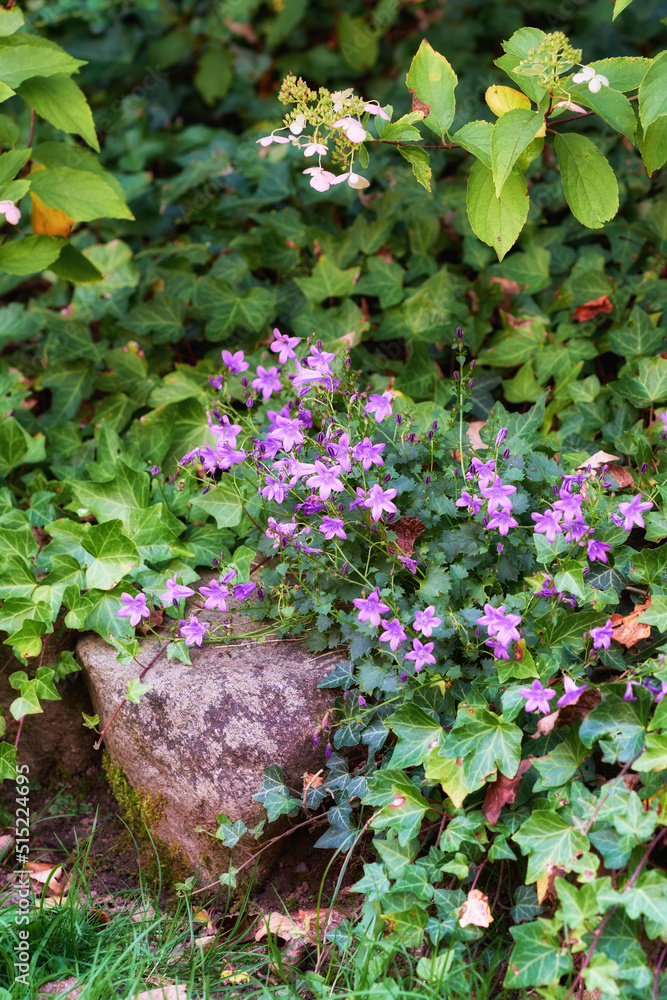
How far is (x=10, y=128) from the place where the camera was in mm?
2537

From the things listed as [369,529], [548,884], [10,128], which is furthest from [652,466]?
[10,128]

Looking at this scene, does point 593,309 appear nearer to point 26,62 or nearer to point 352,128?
point 352,128

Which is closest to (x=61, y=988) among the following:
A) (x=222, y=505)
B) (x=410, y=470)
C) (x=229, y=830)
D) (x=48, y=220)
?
(x=229, y=830)

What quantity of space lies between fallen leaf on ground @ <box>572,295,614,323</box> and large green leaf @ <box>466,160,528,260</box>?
4.25ft

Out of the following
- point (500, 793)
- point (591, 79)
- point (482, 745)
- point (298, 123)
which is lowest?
point (500, 793)

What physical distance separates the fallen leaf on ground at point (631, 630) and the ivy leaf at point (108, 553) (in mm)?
1300

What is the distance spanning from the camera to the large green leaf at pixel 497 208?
1764 millimetres

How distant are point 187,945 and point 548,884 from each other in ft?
2.85

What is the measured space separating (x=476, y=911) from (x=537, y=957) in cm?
17

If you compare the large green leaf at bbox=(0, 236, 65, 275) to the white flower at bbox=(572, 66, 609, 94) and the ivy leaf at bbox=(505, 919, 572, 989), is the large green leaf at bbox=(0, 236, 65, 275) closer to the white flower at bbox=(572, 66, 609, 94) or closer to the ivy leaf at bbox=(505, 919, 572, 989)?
the white flower at bbox=(572, 66, 609, 94)

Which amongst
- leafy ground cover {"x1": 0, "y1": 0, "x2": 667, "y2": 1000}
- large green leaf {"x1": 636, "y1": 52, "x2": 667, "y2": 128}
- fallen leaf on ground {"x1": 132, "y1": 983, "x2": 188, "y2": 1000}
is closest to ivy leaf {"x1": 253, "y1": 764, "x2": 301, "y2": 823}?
leafy ground cover {"x1": 0, "y1": 0, "x2": 667, "y2": 1000}

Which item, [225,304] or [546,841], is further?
[225,304]

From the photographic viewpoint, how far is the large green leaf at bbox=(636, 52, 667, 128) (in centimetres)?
156

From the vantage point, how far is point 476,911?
5.60 feet
